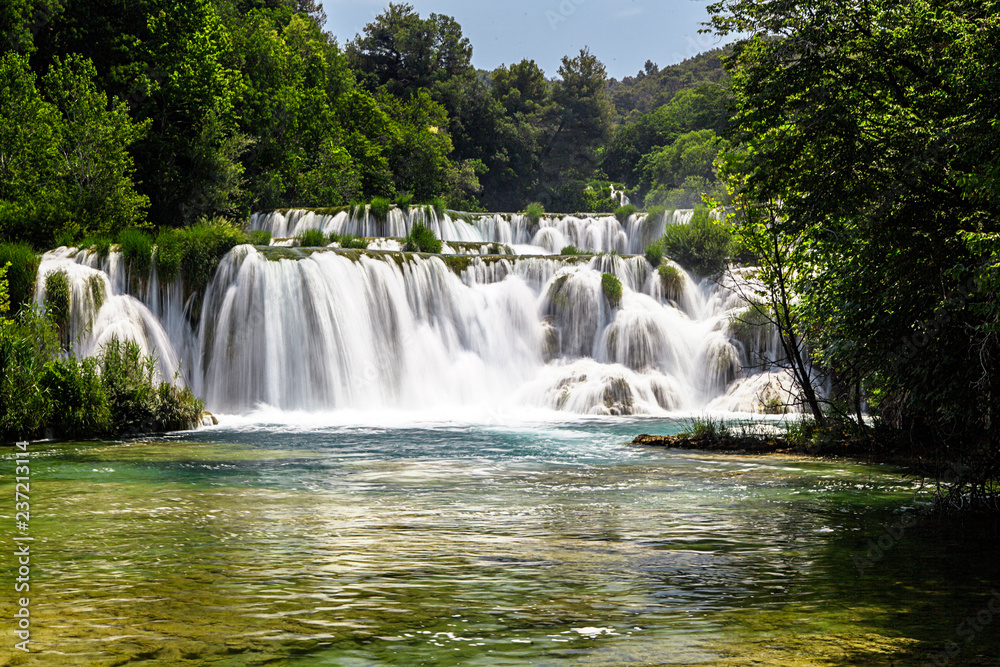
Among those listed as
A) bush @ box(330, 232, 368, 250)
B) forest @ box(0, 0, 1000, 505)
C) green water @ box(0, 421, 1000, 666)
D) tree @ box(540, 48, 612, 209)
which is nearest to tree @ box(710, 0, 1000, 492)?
forest @ box(0, 0, 1000, 505)

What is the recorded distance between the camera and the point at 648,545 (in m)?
8.06

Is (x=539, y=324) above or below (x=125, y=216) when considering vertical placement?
below

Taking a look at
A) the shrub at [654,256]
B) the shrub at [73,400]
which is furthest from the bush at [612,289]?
the shrub at [73,400]

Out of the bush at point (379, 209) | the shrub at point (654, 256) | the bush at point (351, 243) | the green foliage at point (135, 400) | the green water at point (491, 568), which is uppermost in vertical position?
the bush at point (379, 209)

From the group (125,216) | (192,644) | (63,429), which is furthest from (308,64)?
(192,644)

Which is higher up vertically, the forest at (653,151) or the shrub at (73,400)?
the forest at (653,151)

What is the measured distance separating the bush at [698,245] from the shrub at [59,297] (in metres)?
22.3

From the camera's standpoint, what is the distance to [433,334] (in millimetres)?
29266

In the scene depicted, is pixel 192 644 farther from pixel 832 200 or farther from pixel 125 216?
pixel 125 216

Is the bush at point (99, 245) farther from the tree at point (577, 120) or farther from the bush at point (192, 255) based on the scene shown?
the tree at point (577, 120)

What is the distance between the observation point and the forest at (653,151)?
27.4 ft

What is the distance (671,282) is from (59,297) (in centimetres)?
2077

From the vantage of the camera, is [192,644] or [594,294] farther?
[594,294]

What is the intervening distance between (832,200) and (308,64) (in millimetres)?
48790
